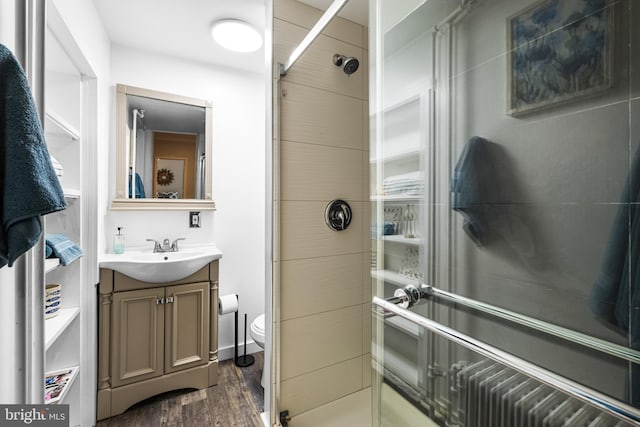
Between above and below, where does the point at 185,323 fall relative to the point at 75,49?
below

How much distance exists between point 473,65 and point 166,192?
2027 mm

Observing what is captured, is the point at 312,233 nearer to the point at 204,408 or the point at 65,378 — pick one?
the point at 204,408

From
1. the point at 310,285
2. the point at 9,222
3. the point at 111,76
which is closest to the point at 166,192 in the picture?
the point at 111,76

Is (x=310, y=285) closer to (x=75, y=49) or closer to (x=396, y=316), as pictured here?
(x=396, y=316)

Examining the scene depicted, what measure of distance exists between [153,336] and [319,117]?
161 cm

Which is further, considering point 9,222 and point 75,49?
point 75,49

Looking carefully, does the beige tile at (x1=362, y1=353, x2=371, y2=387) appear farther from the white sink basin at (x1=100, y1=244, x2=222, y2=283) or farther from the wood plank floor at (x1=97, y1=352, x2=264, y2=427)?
the white sink basin at (x1=100, y1=244, x2=222, y2=283)

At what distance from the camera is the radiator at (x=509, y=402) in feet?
1.72

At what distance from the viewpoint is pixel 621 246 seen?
0.47 meters

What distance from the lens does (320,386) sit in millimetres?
1558

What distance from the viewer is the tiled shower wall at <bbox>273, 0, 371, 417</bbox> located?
4.81 feet

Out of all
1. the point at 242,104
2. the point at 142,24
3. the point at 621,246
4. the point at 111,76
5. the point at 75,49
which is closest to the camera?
the point at 621,246

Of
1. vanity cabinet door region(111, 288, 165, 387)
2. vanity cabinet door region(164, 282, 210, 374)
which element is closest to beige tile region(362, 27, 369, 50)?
vanity cabinet door region(164, 282, 210, 374)

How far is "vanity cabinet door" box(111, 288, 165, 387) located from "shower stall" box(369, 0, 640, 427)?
4.56 ft
